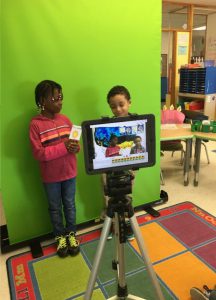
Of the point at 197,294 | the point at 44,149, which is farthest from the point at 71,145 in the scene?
the point at 197,294

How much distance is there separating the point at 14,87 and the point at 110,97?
0.69 metres

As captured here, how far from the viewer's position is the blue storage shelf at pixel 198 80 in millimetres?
4365

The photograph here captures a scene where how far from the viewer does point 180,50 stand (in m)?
5.86

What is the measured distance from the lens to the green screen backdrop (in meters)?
1.80

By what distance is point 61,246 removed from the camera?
6.48ft

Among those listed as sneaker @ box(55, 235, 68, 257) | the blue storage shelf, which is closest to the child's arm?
sneaker @ box(55, 235, 68, 257)

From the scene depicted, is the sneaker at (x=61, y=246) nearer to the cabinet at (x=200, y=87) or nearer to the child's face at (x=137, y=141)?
the child's face at (x=137, y=141)

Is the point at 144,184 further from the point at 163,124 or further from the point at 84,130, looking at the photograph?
the point at 84,130

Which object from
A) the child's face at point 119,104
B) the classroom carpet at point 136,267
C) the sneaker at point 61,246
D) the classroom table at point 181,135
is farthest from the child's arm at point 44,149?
the classroom table at point 181,135

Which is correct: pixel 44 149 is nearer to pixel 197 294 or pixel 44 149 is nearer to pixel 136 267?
pixel 136 267

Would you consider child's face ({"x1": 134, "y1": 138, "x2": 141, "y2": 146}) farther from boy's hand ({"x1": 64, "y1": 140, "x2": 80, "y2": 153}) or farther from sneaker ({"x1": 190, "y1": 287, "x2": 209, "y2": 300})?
sneaker ({"x1": 190, "y1": 287, "x2": 209, "y2": 300})

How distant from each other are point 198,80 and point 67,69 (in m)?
3.20

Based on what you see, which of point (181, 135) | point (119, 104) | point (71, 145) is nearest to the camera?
point (71, 145)

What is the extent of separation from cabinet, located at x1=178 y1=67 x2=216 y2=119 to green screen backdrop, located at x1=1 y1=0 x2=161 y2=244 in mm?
2437
